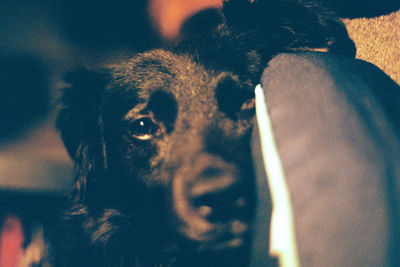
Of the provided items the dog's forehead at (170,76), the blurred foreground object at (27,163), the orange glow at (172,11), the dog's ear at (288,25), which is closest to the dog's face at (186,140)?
the dog's forehead at (170,76)

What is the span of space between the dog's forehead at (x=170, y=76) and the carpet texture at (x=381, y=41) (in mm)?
511

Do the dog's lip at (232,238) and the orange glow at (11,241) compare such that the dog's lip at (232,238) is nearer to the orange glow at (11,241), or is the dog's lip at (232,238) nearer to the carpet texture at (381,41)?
the carpet texture at (381,41)

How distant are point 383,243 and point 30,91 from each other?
150 cm

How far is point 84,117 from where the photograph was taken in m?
1.42

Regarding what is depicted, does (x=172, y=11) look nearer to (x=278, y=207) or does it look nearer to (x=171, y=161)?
(x=171, y=161)

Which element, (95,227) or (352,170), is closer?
(352,170)

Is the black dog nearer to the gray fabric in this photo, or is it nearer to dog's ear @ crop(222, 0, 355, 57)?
dog's ear @ crop(222, 0, 355, 57)

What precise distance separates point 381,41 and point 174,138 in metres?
0.81

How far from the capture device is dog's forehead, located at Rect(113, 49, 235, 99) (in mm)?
1138

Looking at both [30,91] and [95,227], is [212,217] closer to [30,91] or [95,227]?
[95,227]

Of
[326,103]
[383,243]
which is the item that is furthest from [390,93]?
[383,243]

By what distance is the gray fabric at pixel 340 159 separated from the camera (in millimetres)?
486

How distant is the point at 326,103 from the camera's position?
0.58 metres

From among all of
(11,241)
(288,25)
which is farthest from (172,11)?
(11,241)
